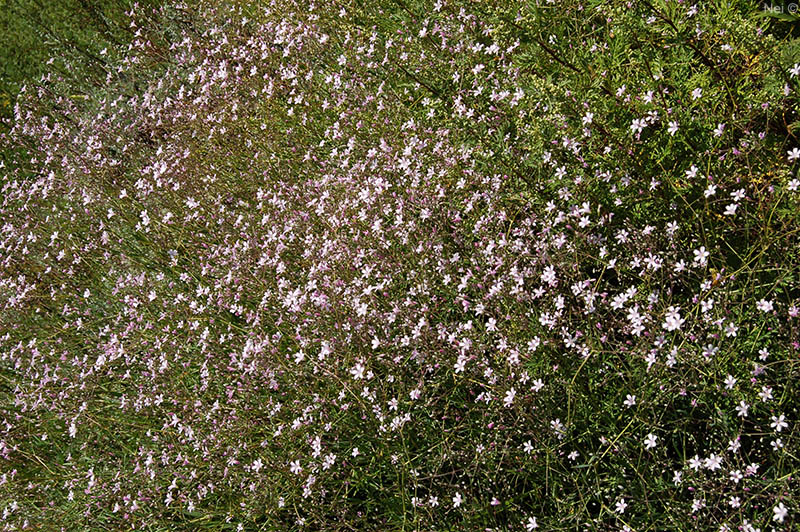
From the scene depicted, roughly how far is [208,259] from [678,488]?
10.3 feet

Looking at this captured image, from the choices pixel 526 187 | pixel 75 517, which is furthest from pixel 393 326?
pixel 75 517

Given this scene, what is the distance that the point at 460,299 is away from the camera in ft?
10.7

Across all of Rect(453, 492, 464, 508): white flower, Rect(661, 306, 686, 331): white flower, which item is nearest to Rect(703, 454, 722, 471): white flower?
Rect(661, 306, 686, 331): white flower

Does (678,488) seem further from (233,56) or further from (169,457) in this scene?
(233,56)

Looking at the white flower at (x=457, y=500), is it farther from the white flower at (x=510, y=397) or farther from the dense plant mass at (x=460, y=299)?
the white flower at (x=510, y=397)

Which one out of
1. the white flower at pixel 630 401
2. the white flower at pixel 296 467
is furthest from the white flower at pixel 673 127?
the white flower at pixel 296 467

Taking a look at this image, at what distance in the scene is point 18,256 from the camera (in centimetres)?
630

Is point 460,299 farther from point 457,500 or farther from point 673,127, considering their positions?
point 673,127

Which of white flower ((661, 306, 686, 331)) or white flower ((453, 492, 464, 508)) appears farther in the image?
white flower ((453, 492, 464, 508))

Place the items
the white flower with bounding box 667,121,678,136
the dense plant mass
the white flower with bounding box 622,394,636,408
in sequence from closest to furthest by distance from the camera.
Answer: the white flower with bounding box 622,394,636,408, the dense plant mass, the white flower with bounding box 667,121,678,136

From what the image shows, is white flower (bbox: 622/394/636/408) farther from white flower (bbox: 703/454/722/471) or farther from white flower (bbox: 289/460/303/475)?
white flower (bbox: 289/460/303/475)

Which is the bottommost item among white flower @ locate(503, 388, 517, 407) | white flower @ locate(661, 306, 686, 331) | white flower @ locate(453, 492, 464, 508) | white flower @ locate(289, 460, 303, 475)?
white flower @ locate(453, 492, 464, 508)

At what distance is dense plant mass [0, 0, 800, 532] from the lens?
9.20 ft

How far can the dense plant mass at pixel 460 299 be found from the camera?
2.80 m
